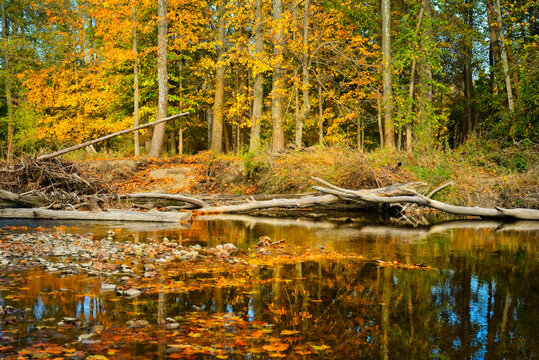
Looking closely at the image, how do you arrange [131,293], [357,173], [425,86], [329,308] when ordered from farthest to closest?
1. [425,86]
2. [357,173]
3. [131,293]
4. [329,308]

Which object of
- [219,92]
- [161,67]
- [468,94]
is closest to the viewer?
[161,67]

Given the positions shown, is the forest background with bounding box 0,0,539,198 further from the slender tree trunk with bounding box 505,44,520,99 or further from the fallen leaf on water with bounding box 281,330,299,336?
the fallen leaf on water with bounding box 281,330,299,336

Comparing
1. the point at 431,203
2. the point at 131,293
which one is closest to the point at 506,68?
the point at 431,203

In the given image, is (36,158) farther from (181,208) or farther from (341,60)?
(341,60)

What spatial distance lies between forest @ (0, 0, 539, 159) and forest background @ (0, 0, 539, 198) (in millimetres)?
92

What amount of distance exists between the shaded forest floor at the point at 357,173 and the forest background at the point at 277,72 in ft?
1.68

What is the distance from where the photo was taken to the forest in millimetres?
20141

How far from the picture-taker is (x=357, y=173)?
16.0m

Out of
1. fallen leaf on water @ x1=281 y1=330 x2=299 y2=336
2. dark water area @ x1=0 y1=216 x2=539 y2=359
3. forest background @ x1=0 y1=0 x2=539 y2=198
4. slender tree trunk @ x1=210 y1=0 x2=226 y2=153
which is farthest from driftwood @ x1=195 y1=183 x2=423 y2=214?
slender tree trunk @ x1=210 y1=0 x2=226 y2=153

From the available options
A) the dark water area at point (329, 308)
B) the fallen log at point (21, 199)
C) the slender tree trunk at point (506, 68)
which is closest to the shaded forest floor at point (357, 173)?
the fallen log at point (21, 199)

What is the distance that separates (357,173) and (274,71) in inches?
269

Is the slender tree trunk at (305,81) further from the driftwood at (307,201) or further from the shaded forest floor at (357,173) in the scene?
the driftwood at (307,201)

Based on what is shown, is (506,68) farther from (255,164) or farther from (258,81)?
(255,164)

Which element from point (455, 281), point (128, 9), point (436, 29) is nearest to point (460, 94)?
point (436, 29)
